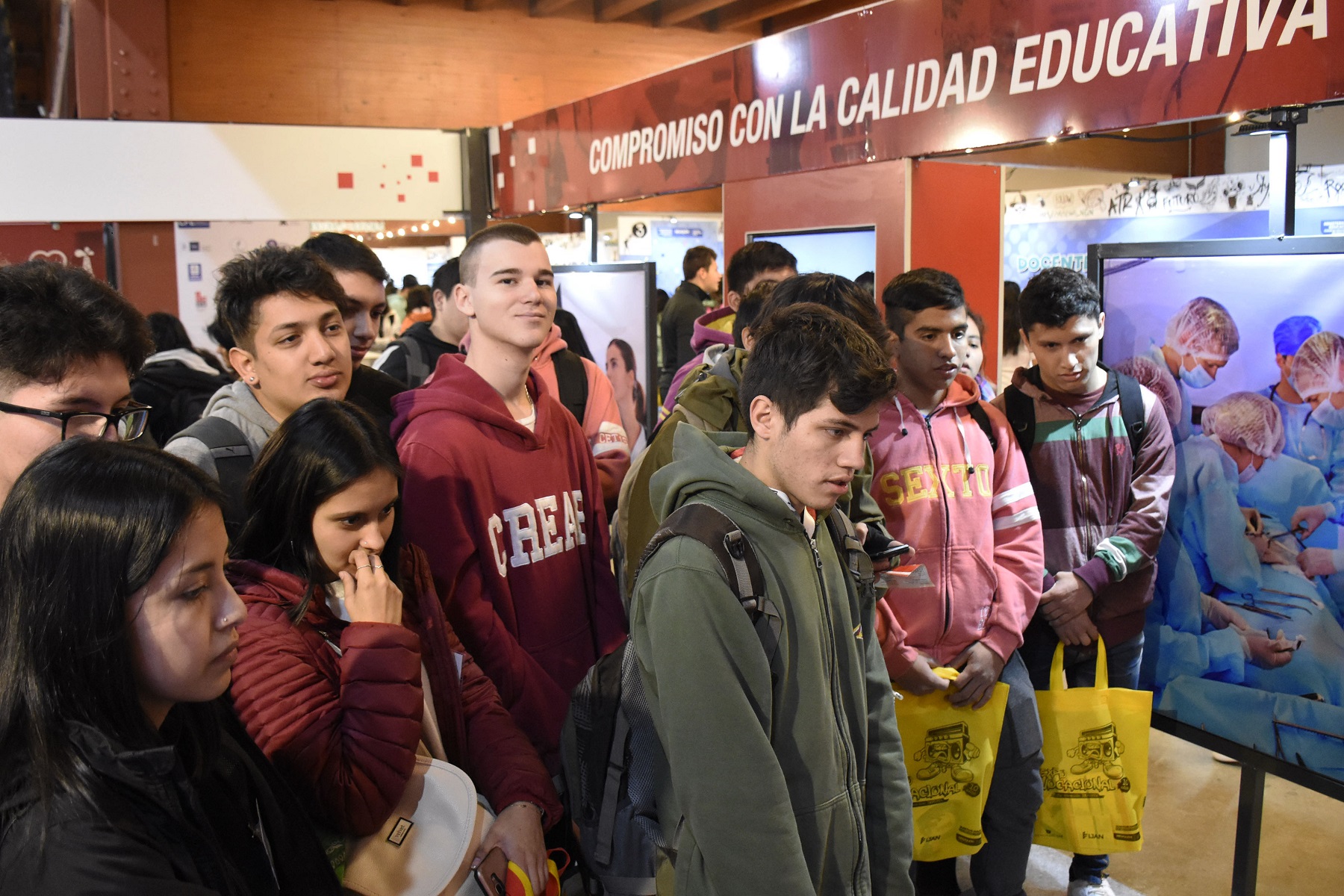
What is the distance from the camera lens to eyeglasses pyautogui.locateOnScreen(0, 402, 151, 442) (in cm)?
154

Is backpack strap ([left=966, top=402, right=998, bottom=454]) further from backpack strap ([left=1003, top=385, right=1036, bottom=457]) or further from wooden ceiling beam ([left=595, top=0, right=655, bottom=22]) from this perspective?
wooden ceiling beam ([left=595, top=0, right=655, bottom=22])

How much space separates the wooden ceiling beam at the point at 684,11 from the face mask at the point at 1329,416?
27.7ft

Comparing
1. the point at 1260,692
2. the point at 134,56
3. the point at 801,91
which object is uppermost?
the point at 134,56

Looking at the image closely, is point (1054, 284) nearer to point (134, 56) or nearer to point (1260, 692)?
point (1260, 692)

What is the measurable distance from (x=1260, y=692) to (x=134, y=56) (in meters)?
8.57

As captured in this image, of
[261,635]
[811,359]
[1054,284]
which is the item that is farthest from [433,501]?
[1054,284]

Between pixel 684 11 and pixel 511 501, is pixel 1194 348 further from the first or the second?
pixel 684 11

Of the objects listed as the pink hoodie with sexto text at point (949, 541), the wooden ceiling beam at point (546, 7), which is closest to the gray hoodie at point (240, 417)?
the pink hoodie with sexto text at point (949, 541)

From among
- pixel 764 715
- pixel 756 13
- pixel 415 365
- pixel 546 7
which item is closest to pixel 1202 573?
pixel 764 715

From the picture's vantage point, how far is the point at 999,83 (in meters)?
3.60

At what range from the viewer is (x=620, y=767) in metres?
1.83

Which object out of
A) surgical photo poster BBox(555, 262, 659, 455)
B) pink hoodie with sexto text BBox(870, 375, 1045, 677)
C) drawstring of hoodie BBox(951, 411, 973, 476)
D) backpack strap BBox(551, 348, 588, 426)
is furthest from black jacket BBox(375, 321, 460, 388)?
drawstring of hoodie BBox(951, 411, 973, 476)

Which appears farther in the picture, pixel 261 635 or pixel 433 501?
pixel 433 501

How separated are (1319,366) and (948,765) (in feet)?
4.36
